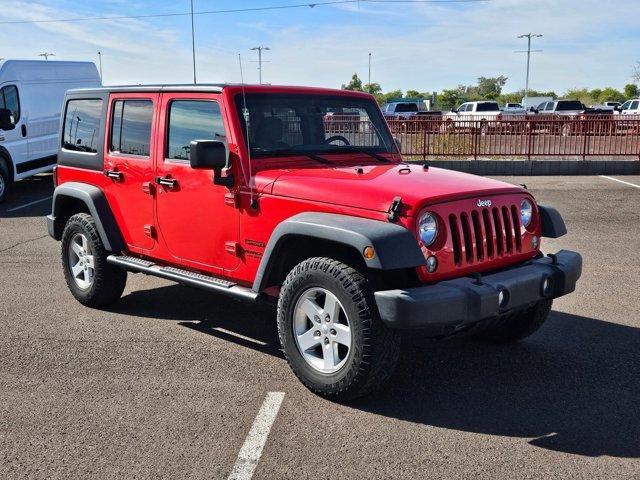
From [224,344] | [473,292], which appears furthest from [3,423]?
[473,292]

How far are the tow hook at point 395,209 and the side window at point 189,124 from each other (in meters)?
1.53

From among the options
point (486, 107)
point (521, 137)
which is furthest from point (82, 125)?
point (486, 107)

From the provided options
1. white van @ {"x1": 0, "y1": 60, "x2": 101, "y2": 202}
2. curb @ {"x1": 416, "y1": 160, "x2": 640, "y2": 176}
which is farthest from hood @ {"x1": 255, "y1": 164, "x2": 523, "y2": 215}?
curb @ {"x1": 416, "y1": 160, "x2": 640, "y2": 176}

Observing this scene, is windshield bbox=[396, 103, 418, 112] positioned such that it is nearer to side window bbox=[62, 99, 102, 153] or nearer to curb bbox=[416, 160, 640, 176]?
curb bbox=[416, 160, 640, 176]

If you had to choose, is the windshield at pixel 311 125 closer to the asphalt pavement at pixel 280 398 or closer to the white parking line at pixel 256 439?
the asphalt pavement at pixel 280 398

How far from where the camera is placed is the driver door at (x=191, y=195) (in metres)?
4.91

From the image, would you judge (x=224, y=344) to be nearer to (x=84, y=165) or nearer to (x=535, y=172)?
(x=84, y=165)

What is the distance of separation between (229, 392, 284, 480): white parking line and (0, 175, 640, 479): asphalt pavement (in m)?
0.03

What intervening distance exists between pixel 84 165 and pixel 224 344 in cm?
218

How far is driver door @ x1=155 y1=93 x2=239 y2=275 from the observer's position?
4.91 metres

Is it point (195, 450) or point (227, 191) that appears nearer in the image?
point (195, 450)

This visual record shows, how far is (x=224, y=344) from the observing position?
5.33m

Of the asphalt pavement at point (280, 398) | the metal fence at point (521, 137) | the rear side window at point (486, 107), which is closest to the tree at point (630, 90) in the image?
the rear side window at point (486, 107)

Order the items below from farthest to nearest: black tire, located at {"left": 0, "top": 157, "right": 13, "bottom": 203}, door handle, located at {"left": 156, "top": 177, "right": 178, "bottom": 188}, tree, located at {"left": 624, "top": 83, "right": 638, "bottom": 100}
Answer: tree, located at {"left": 624, "top": 83, "right": 638, "bottom": 100} < black tire, located at {"left": 0, "top": 157, "right": 13, "bottom": 203} < door handle, located at {"left": 156, "top": 177, "right": 178, "bottom": 188}
